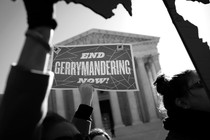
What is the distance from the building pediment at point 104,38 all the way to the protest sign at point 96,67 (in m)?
34.9

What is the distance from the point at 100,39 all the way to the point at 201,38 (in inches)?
1550

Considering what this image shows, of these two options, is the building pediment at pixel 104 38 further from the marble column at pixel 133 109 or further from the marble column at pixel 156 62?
the marble column at pixel 133 109

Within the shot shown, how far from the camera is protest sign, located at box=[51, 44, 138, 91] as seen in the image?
4.46 m

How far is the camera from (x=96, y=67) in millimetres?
4520

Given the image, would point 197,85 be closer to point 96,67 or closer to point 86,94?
point 86,94

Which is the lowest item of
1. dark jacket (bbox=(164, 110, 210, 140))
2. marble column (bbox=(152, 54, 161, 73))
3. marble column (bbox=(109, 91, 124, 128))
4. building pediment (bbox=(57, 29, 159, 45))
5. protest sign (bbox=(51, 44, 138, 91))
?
dark jacket (bbox=(164, 110, 210, 140))

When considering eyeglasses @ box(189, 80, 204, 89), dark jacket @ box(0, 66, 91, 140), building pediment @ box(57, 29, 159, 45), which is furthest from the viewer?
building pediment @ box(57, 29, 159, 45)

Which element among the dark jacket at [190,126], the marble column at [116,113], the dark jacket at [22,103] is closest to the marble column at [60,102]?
the marble column at [116,113]

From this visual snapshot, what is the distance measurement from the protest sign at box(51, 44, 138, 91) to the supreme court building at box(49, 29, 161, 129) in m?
33.1

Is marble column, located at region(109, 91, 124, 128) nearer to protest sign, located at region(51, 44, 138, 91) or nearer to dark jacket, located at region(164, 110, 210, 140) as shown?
protest sign, located at region(51, 44, 138, 91)

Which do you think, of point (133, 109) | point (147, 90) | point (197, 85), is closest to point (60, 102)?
point (133, 109)

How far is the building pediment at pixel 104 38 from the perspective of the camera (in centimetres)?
3997

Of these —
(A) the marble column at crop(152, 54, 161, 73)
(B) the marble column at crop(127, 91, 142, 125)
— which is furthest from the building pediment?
(B) the marble column at crop(127, 91, 142, 125)

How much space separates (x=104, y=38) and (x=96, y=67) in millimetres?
36720
